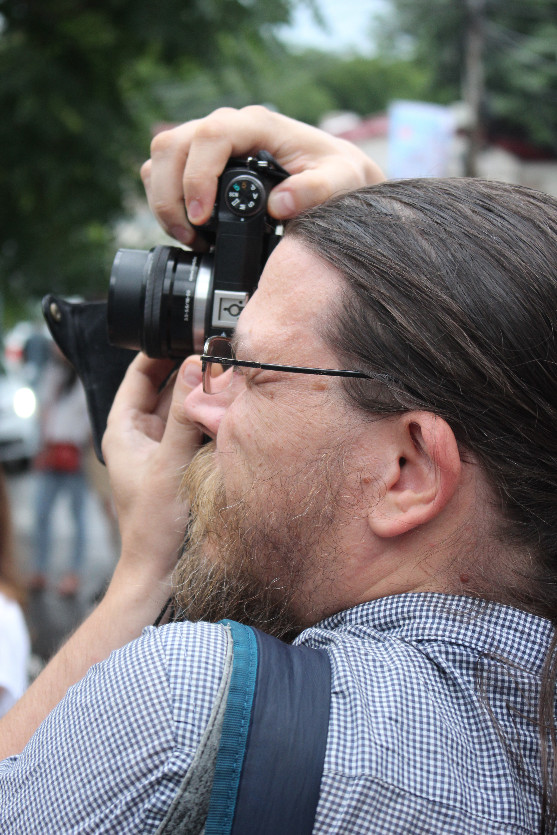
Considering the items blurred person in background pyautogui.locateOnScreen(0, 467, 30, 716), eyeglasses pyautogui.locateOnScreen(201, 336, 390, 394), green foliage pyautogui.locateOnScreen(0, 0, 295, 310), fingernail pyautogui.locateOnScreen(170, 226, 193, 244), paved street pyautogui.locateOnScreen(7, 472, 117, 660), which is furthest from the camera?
paved street pyautogui.locateOnScreen(7, 472, 117, 660)

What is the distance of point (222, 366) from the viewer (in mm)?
1537

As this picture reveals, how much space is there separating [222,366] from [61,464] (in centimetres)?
452

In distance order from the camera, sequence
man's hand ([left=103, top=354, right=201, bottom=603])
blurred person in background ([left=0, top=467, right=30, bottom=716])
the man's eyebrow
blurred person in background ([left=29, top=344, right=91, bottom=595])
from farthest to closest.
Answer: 1. blurred person in background ([left=29, top=344, right=91, bottom=595])
2. blurred person in background ([left=0, top=467, right=30, bottom=716])
3. man's hand ([left=103, top=354, right=201, bottom=603])
4. the man's eyebrow

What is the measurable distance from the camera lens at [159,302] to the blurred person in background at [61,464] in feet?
13.8

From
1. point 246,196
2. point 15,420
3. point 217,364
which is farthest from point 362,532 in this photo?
point 15,420

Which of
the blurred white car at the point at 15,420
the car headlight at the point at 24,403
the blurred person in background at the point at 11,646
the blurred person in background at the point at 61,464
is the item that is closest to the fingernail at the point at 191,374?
the blurred person in background at the point at 11,646

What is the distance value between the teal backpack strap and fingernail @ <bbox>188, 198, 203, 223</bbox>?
960 millimetres

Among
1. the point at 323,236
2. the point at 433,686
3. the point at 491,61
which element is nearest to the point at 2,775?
the point at 433,686

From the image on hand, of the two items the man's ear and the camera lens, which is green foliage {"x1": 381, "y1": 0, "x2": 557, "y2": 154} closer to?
the camera lens

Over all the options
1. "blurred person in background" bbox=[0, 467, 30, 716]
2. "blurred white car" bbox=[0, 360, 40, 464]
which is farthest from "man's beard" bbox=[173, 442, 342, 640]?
"blurred white car" bbox=[0, 360, 40, 464]

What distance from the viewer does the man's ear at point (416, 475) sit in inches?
45.6

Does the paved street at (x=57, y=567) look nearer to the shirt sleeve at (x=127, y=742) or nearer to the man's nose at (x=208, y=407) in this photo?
the man's nose at (x=208, y=407)

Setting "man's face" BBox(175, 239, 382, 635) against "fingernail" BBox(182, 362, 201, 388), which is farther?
"fingernail" BBox(182, 362, 201, 388)

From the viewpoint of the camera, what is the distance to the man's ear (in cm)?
116
